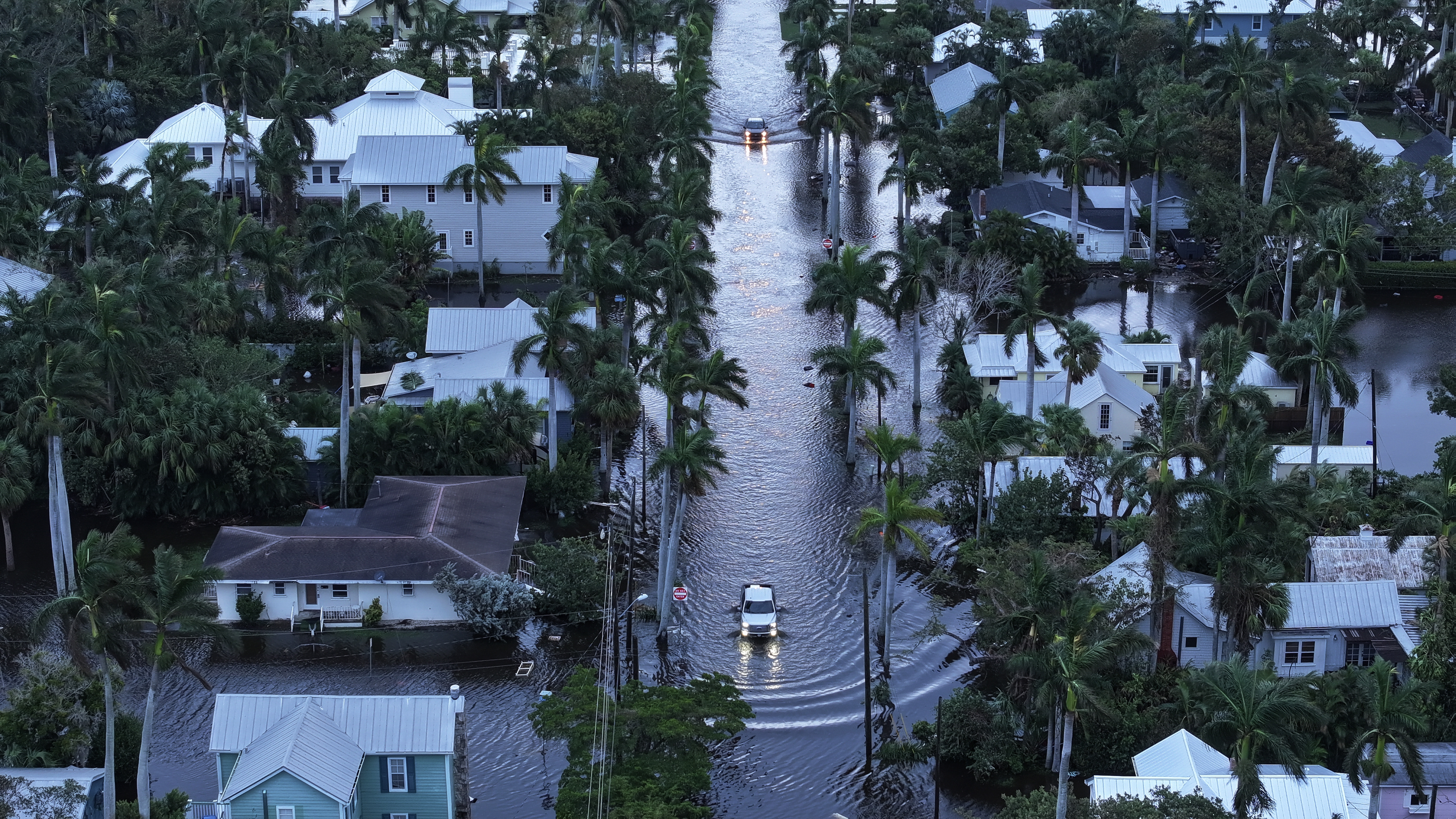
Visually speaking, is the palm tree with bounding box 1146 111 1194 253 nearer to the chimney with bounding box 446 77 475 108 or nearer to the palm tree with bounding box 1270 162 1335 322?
the palm tree with bounding box 1270 162 1335 322

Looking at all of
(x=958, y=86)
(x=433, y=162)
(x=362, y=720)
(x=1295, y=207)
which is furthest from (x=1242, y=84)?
(x=362, y=720)

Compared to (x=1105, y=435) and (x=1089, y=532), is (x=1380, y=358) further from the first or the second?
(x=1089, y=532)

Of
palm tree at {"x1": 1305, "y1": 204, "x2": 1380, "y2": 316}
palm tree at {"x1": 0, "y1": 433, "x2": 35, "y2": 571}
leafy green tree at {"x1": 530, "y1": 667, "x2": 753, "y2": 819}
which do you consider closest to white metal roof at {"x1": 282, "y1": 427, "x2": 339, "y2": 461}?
palm tree at {"x1": 0, "y1": 433, "x2": 35, "y2": 571}

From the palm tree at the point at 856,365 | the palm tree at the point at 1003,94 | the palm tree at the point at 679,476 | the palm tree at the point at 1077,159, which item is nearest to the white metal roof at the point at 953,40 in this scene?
the palm tree at the point at 1003,94

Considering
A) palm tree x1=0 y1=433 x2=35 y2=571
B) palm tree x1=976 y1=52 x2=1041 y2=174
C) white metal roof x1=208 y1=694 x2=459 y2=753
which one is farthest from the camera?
palm tree x1=976 y1=52 x2=1041 y2=174

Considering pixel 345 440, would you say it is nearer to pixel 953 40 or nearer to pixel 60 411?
pixel 60 411

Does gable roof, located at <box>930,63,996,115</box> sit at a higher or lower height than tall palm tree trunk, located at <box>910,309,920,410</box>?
higher

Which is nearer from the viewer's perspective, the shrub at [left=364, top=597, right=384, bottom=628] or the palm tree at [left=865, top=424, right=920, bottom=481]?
the palm tree at [left=865, top=424, right=920, bottom=481]
